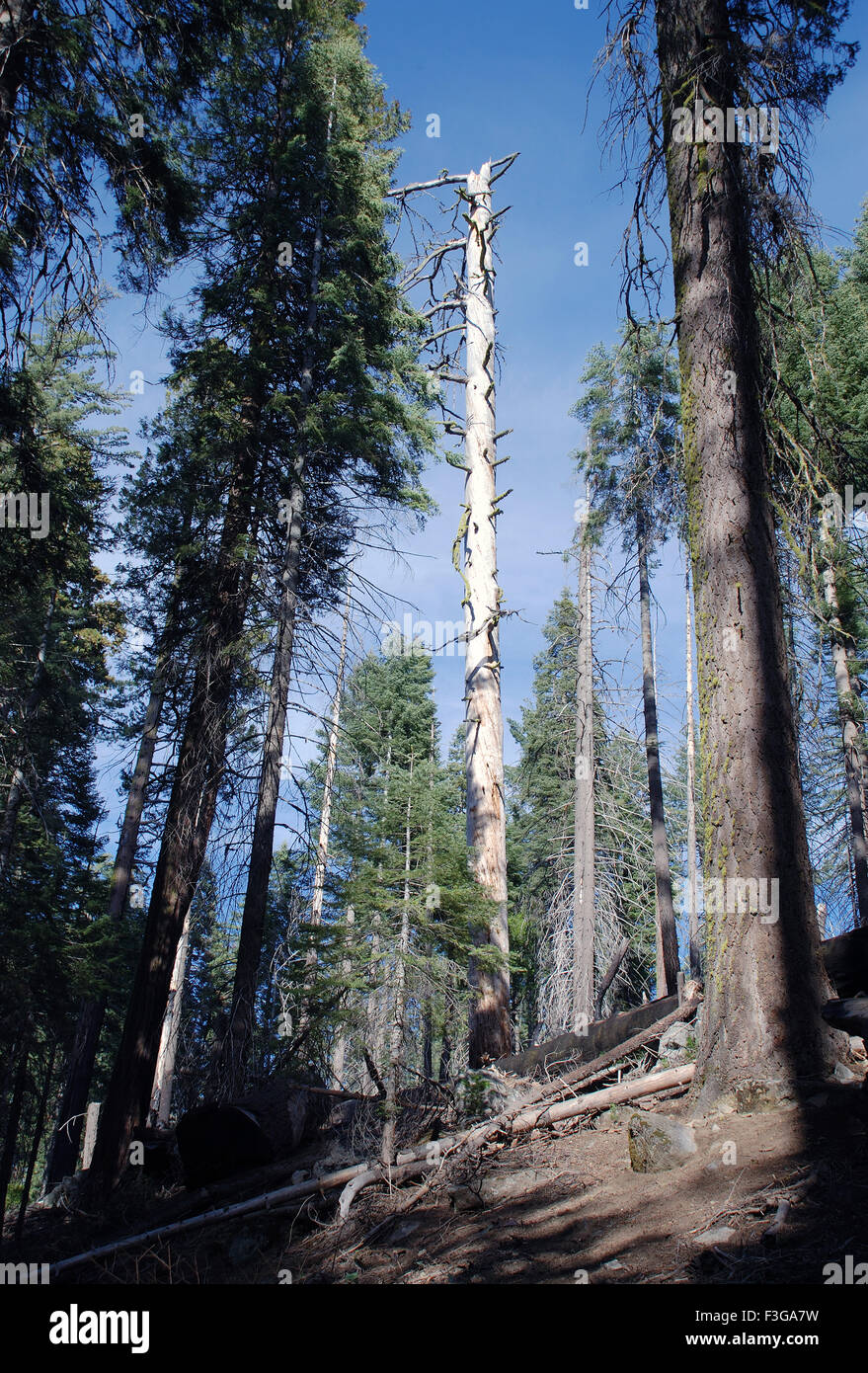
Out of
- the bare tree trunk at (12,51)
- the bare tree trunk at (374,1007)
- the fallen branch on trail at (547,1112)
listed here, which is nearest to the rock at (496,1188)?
the fallen branch on trail at (547,1112)

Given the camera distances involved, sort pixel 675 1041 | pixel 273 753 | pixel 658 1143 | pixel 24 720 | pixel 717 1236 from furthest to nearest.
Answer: pixel 24 720, pixel 273 753, pixel 675 1041, pixel 658 1143, pixel 717 1236

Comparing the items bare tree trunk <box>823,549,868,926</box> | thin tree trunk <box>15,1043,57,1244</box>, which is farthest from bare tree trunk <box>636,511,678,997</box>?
thin tree trunk <box>15,1043,57,1244</box>

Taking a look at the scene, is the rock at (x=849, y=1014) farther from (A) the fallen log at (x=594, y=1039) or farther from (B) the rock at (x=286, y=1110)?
(B) the rock at (x=286, y=1110)

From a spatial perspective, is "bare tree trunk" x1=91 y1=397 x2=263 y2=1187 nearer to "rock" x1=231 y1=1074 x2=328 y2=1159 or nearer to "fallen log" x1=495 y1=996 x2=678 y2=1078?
"rock" x1=231 y1=1074 x2=328 y2=1159

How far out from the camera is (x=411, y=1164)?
5113 millimetres

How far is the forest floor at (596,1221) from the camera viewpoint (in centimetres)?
287

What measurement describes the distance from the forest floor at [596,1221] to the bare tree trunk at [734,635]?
44cm

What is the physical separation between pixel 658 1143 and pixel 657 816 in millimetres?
14079

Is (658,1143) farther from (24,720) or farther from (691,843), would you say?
(691,843)

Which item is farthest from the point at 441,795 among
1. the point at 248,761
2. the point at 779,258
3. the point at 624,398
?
the point at 624,398

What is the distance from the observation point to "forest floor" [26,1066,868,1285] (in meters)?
2.87

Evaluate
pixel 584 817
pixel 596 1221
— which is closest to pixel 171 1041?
pixel 584 817

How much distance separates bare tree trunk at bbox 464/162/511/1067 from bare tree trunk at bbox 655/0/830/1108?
377 cm
